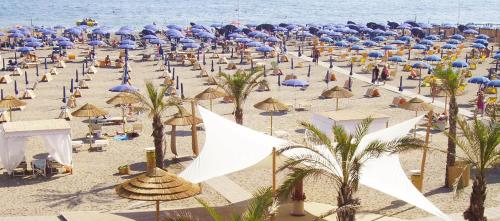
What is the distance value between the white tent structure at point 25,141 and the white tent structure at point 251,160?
5194mm

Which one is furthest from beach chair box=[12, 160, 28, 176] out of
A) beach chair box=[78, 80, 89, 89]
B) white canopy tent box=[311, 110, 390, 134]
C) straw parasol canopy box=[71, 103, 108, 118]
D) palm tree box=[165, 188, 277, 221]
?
beach chair box=[78, 80, 89, 89]

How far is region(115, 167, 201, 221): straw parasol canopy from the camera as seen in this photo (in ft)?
46.8

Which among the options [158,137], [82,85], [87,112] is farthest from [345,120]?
[82,85]

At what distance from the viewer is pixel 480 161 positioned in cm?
1416

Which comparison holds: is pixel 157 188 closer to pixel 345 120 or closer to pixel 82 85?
pixel 345 120

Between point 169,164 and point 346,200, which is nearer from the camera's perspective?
point 346,200

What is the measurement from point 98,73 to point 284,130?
2004cm

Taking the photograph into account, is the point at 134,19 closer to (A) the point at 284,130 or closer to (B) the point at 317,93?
(B) the point at 317,93

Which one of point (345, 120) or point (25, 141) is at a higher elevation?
point (345, 120)

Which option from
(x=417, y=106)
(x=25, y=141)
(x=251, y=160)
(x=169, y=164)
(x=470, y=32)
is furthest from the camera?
(x=470, y=32)

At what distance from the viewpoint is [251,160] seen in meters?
15.9

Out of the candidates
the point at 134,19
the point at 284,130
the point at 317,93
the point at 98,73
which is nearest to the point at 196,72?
the point at 98,73

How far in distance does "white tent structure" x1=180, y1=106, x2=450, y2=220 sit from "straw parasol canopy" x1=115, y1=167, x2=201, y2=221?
0.45m

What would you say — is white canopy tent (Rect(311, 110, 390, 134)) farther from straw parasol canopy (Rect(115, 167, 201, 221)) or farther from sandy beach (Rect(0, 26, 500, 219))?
straw parasol canopy (Rect(115, 167, 201, 221))
